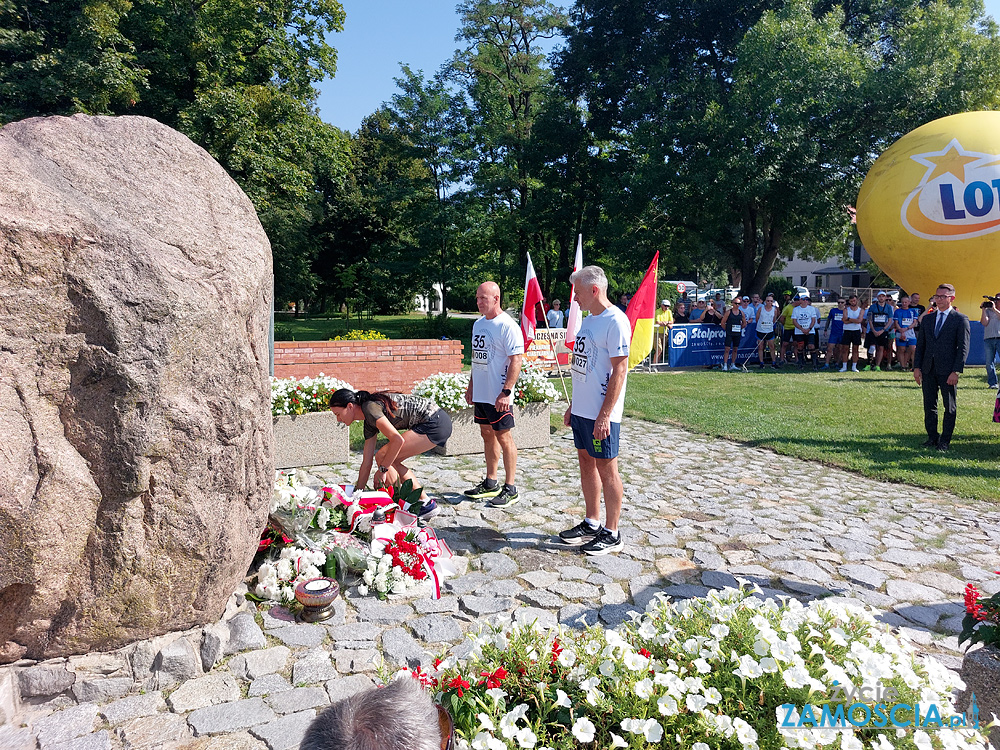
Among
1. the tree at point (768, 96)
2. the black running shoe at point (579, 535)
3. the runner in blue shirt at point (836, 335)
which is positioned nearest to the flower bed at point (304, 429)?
the black running shoe at point (579, 535)

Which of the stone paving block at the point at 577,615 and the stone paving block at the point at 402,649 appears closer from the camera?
the stone paving block at the point at 402,649

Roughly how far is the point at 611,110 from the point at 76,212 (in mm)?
24625

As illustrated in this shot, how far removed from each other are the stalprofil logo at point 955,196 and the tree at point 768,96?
5112 millimetres

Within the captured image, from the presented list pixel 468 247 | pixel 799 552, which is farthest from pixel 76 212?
pixel 468 247

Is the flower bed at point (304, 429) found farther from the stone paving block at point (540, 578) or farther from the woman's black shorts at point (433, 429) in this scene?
the stone paving block at point (540, 578)

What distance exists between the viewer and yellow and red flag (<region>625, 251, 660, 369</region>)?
8.22m

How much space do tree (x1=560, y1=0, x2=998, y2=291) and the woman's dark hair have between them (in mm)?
16896

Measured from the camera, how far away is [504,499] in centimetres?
646

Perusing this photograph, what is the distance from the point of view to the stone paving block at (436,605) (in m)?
4.25

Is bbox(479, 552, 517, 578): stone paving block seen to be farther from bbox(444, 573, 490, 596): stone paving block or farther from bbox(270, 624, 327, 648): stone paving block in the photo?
bbox(270, 624, 327, 648): stone paving block

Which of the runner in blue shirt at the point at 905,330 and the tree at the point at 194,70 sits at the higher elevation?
the tree at the point at 194,70

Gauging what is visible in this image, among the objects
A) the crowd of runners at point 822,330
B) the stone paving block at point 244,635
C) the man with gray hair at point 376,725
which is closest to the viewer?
the man with gray hair at point 376,725

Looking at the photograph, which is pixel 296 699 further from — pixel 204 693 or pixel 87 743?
pixel 87 743

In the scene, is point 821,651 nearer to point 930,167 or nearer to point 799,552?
point 799,552
